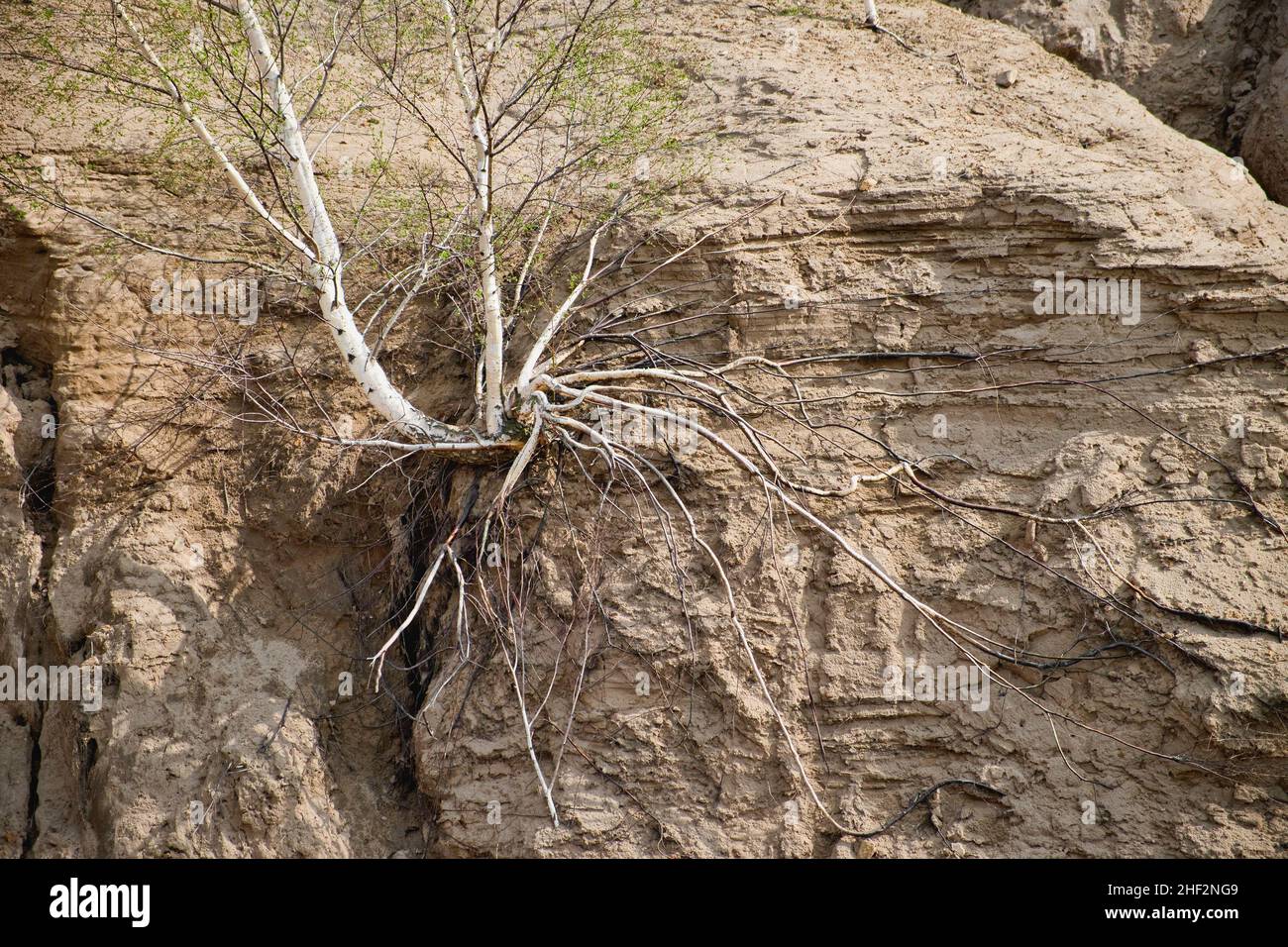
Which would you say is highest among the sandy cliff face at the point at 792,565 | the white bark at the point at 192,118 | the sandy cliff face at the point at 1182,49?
the sandy cliff face at the point at 1182,49

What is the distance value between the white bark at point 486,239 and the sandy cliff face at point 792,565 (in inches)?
27.8

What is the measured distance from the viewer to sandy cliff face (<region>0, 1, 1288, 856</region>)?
577 cm

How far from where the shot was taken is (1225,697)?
558 centimetres

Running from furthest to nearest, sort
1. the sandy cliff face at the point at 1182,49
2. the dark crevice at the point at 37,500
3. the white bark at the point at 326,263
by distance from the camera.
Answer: the sandy cliff face at the point at 1182,49 → the dark crevice at the point at 37,500 → the white bark at the point at 326,263

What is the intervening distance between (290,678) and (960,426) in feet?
13.7

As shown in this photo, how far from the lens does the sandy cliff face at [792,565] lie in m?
5.77

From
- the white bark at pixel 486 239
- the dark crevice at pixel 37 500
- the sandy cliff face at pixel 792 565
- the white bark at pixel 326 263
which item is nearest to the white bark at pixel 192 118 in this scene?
the white bark at pixel 326 263

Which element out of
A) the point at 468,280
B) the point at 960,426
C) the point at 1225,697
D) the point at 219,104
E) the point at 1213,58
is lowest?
the point at 1225,697

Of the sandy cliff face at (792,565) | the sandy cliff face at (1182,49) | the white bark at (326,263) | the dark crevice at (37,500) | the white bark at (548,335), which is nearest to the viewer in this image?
the white bark at (326,263)

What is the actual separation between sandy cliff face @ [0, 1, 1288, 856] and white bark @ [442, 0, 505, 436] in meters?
0.71

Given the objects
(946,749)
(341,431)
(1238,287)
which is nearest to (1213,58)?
(1238,287)

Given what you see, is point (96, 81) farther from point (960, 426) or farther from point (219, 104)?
point (960, 426)

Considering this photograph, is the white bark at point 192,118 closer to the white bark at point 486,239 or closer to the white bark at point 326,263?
the white bark at point 326,263

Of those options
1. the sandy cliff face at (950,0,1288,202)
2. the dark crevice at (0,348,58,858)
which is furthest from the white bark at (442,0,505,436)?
the sandy cliff face at (950,0,1288,202)
